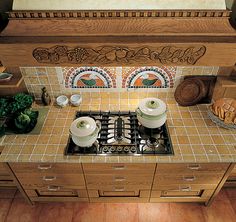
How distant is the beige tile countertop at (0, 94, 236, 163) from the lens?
1.61 metres

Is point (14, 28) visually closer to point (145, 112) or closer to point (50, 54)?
point (50, 54)

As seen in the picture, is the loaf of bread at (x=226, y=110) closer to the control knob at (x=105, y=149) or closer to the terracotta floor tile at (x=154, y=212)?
the control knob at (x=105, y=149)

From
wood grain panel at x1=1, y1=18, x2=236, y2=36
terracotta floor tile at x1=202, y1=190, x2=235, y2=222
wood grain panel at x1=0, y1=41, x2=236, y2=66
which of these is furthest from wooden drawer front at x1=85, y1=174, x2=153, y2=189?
wood grain panel at x1=1, y1=18, x2=236, y2=36

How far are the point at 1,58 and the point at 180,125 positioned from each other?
150 centimetres

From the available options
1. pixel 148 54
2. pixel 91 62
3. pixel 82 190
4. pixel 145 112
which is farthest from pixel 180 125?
pixel 82 190

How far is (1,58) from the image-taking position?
135cm

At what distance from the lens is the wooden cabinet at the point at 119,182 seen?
172 cm

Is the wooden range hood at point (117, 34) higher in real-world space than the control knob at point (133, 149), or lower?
higher

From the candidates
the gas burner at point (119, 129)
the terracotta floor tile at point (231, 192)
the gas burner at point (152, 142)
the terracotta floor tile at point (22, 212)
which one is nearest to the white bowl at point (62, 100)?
the gas burner at point (119, 129)

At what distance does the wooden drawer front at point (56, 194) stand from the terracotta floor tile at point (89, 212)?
0.50 ft

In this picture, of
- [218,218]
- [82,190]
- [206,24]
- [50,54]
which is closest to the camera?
[206,24]

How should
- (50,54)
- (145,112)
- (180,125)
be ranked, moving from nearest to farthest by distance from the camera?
(50,54) < (145,112) < (180,125)

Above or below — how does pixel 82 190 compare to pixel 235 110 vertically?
below

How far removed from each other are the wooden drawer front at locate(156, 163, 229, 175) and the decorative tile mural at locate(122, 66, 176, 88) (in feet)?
2.48
